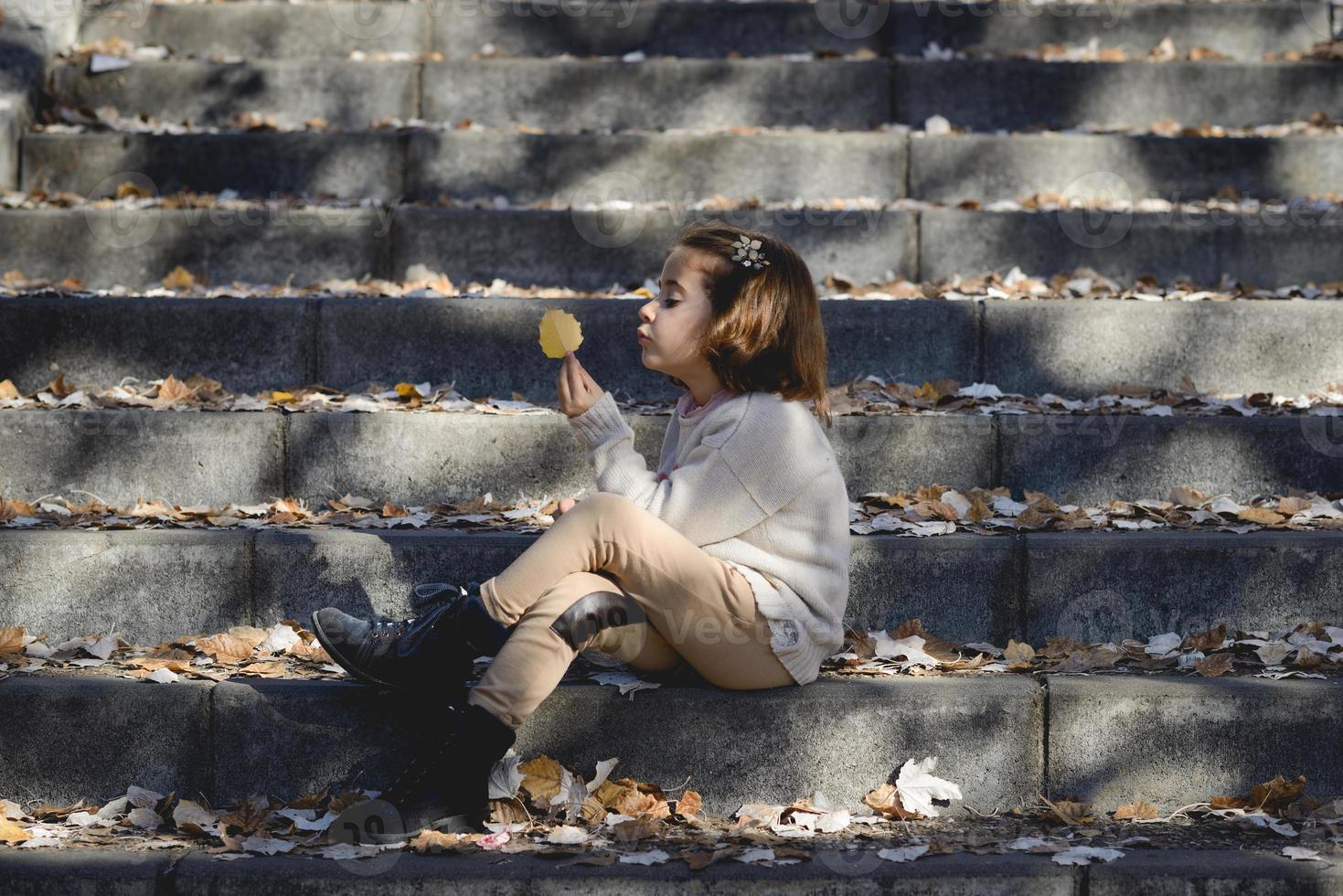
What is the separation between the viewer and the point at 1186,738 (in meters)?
2.99

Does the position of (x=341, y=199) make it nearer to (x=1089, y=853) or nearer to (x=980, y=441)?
(x=980, y=441)

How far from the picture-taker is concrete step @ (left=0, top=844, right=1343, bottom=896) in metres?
2.58

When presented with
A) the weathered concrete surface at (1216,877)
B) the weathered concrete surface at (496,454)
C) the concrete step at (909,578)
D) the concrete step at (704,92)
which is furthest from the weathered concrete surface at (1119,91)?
the weathered concrete surface at (1216,877)

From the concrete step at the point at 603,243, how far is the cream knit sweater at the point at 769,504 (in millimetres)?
1831

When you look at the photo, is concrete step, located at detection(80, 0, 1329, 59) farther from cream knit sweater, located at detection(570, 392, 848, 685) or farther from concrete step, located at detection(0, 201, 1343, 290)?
cream knit sweater, located at detection(570, 392, 848, 685)

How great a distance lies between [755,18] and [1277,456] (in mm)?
3235

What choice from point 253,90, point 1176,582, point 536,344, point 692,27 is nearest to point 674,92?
point 692,27

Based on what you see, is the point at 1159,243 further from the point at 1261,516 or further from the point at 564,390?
the point at 564,390

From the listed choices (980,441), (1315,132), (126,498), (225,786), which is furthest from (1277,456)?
(126,498)

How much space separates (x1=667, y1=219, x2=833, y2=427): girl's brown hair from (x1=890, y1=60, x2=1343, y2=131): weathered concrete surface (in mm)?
2892

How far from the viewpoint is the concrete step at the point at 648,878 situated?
2.58 meters

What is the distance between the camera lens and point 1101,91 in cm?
564

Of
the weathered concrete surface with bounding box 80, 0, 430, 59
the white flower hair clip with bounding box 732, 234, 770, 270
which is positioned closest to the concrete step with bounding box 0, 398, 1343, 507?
the white flower hair clip with bounding box 732, 234, 770, 270

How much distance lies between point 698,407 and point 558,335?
1.16 feet
